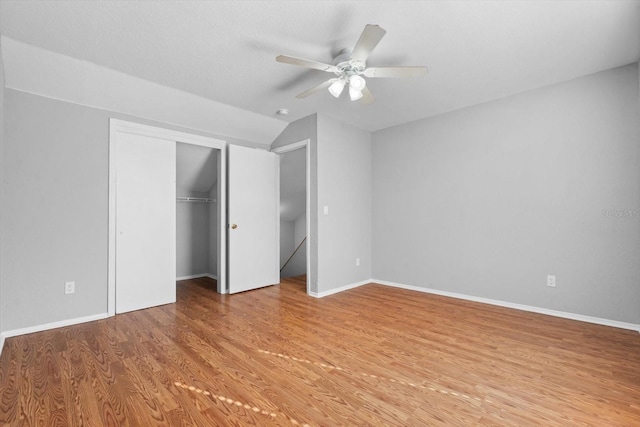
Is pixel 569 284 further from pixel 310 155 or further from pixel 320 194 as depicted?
pixel 310 155

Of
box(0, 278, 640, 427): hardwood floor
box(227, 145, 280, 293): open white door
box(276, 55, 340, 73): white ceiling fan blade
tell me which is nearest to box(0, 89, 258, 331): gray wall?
box(0, 278, 640, 427): hardwood floor

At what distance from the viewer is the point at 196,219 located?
16.5 ft

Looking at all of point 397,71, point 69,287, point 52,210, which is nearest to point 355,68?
point 397,71

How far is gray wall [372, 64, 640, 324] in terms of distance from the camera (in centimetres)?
273

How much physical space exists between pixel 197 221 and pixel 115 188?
6.44 ft

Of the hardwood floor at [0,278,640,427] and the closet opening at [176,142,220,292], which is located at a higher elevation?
the closet opening at [176,142,220,292]

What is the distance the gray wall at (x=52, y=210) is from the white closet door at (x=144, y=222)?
16cm

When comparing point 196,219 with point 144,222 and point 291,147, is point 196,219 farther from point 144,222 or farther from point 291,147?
point 291,147

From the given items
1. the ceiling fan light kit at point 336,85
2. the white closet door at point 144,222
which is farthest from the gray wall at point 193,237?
the ceiling fan light kit at point 336,85

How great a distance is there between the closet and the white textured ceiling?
1641 millimetres

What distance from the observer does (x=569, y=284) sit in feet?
9.72

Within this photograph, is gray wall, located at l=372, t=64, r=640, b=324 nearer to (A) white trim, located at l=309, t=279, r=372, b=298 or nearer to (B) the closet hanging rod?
(A) white trim, located at l=309, t=279, r=372, b=298

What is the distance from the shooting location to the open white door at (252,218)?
400 centimetres

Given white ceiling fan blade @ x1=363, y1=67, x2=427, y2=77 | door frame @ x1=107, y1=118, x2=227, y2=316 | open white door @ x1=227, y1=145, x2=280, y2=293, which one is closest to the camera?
white ceiling fan blade @ x1=363, y1=67, x2=427, y2=77
